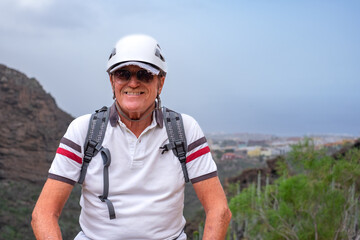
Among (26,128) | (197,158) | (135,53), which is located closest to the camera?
(135,53)

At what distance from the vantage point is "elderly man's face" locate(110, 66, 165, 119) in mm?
2090

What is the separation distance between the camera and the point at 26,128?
3691cm

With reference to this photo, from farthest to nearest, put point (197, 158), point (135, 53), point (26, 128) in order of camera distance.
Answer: point (26, 128), point (197, 158), point (135, 53)

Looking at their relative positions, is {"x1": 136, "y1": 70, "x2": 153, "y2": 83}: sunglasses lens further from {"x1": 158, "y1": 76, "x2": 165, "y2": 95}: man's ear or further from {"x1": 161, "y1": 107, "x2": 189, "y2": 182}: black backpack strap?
{"x1": 161, "y1": 107, "x2": 189, "y2": 182}: black backpack strap

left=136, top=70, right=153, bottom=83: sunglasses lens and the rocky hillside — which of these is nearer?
left=136, top=70, right=153, bottom=83: sunglasses lens

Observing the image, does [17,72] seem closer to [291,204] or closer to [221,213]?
[291,204]

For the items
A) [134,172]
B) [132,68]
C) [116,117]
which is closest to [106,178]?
[134,172]

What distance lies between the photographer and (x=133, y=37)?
211 centimetres

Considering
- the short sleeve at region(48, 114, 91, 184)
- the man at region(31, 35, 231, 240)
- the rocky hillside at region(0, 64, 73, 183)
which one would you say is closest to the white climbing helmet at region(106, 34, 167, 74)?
the man at region(31, 35, 231, 240)

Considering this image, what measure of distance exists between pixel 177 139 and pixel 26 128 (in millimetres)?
36893

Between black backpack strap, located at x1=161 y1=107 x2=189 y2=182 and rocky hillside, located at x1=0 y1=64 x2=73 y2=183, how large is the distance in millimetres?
33798

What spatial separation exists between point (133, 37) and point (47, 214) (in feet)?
2.91

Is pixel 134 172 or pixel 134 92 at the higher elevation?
pixel 134 92

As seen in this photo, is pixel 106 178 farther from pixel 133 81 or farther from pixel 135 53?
pixel 135 53
